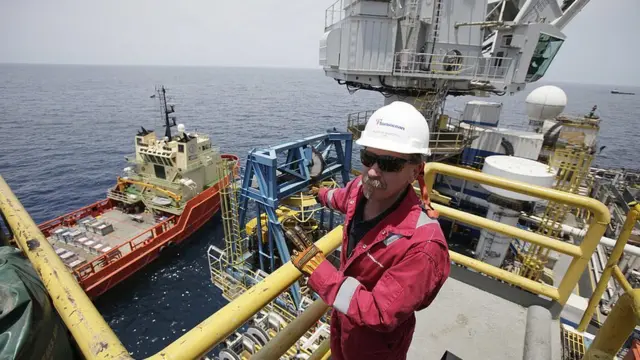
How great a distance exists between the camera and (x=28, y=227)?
7.11 ft

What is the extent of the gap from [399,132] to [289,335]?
1495 millimetres

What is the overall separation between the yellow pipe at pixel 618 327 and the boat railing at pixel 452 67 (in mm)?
15277

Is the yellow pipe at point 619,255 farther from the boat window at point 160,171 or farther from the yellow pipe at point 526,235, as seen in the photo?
the boat window at point 160,171

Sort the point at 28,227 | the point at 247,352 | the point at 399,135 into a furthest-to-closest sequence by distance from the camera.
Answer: the point at 247,352 → the point at 28,227 → the point at 399,135

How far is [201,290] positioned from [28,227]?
1382 centimetres

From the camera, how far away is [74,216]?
1714cm

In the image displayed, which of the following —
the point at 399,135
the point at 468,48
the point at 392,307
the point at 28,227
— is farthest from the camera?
the point at 468,48

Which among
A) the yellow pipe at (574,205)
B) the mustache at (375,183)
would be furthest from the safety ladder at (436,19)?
the mustache at (375,183)

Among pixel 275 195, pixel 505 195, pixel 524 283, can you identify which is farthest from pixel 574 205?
pixel 275 195

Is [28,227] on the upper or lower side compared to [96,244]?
upper

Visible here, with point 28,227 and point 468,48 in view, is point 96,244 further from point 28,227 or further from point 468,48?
point 468,48

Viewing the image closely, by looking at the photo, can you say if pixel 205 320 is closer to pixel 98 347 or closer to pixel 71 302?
pixel 98 347

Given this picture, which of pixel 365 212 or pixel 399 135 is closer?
pixel 399 135

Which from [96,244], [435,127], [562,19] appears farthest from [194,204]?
[562,19]
